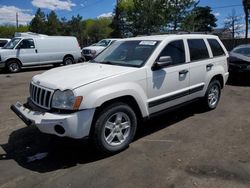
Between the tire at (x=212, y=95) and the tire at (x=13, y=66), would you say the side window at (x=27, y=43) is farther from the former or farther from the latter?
the tire at (x=212, y=95)

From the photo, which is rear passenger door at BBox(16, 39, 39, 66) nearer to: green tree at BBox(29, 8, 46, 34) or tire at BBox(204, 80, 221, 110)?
tire at BBox(204, 80, 221, 110)

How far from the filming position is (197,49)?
589 cm

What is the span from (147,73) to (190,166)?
5.26 feet

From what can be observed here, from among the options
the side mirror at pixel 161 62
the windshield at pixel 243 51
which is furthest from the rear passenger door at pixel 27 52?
the side mirror at pixel 161 62

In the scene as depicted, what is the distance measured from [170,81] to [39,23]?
2217 inches

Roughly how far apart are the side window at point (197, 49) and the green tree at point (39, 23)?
53.9 metres

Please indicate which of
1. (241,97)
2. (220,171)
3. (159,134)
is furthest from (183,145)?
(241,97)

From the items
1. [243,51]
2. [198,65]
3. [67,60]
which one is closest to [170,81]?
[198,65]

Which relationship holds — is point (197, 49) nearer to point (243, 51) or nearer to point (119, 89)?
point (119, 89)

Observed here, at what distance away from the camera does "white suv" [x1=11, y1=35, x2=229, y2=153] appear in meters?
A: 3.79

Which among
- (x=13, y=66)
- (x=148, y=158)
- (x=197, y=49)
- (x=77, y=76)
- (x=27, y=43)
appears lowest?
(x=148, y=158)

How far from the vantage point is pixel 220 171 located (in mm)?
3723

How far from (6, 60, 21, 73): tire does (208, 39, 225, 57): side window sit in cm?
1130

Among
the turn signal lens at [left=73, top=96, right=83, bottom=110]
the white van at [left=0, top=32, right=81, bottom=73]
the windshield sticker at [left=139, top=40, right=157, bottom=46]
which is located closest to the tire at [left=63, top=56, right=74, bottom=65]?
the white van at [left=0, top=32, right=81, bottom=73]
